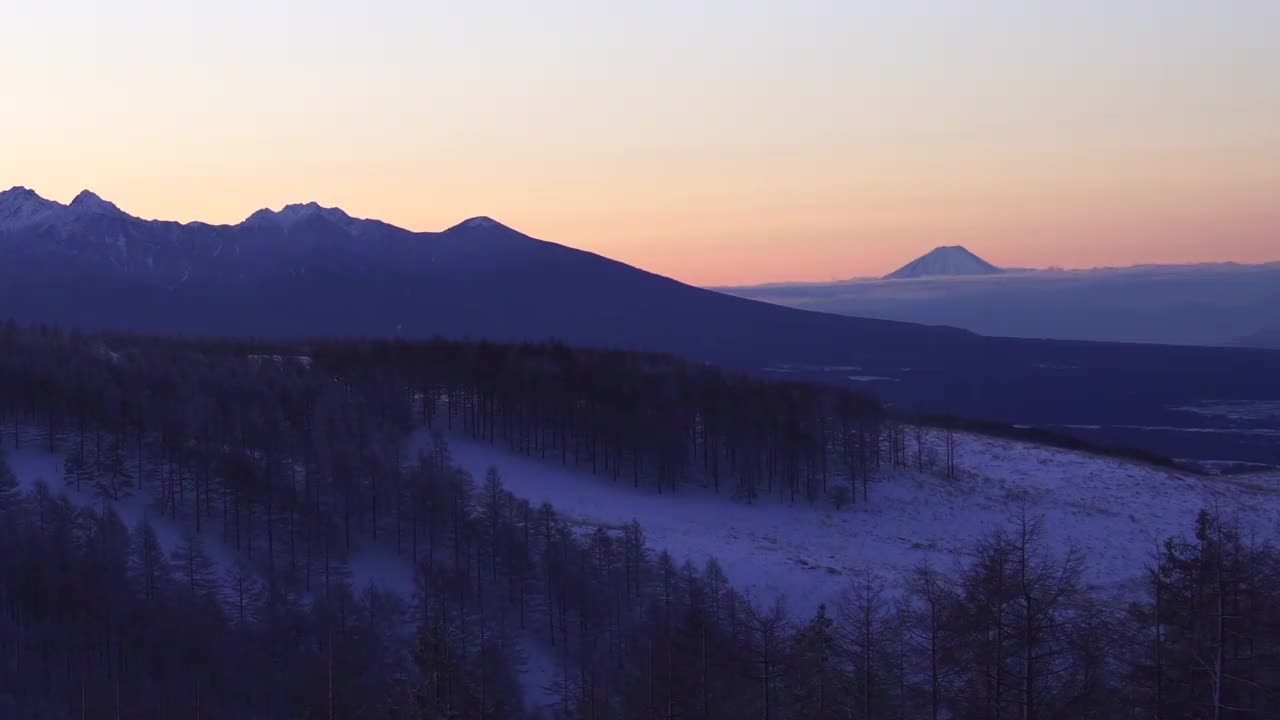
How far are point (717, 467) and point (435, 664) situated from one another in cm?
6363

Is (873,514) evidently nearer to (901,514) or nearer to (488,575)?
(901,514)

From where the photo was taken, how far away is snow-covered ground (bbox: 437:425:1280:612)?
68750 mm

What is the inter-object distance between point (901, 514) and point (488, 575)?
3286 centimetres

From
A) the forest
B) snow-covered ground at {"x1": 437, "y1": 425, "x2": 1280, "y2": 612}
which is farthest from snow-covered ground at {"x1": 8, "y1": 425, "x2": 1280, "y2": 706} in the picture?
the forest

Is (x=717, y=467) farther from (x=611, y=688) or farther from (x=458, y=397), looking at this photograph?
(x=611, y=688)

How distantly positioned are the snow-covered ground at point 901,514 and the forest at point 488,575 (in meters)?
2.16

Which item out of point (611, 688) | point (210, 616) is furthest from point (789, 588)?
point (210, 616)

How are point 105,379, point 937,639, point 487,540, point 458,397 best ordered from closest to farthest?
point 937,639 < point 487,540 < point 105,379 < point 458,397

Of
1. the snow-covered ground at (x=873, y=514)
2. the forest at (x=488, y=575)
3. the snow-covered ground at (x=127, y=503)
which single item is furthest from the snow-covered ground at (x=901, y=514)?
the snow-covered ground at (x=127, y=503)

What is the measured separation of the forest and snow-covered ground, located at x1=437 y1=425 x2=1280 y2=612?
7.10ft

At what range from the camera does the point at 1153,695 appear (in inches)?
975

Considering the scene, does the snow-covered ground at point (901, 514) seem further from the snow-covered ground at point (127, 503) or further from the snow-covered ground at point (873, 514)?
the snow-covered ground at point (127, 503)

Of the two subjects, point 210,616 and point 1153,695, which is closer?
point 1153,695

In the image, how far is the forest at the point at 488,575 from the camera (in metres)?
27.0
